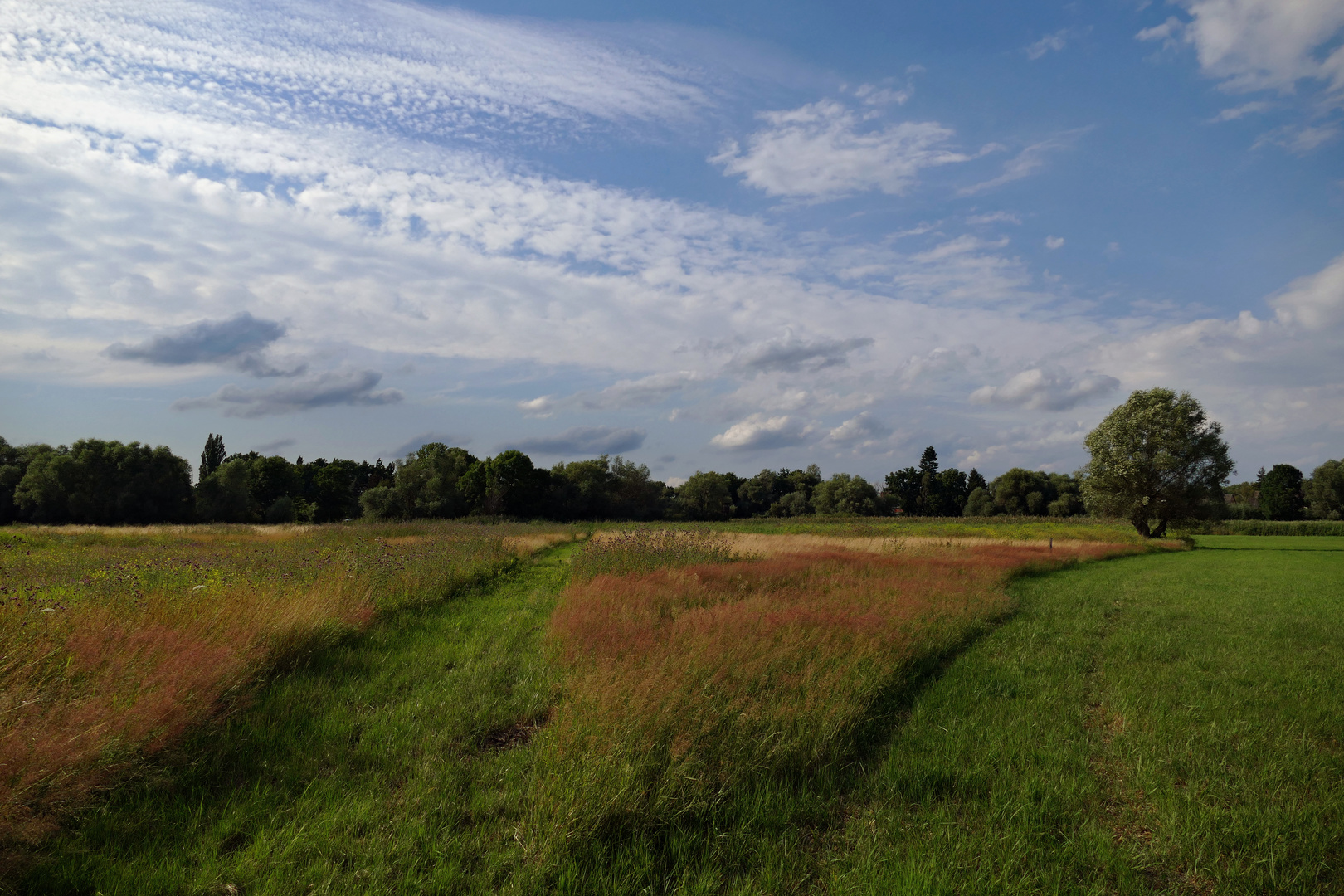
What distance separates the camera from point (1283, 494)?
8444 cm

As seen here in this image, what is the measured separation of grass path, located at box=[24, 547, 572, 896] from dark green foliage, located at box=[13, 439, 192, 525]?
66069 mm

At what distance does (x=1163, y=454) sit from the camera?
1684 inches

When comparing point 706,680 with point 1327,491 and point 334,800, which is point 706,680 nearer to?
point 334,800

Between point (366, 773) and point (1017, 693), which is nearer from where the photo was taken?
point (366, 773)

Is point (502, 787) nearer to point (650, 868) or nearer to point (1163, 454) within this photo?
point (650, 868)

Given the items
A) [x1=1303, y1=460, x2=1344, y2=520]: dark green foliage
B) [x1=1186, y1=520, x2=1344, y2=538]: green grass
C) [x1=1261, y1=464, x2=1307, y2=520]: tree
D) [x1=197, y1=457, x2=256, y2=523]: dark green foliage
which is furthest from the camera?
[x1=1261, y1=464, x2=1307, y2=520]: tree

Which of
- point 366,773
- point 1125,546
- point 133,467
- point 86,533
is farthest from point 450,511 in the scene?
point 366,773

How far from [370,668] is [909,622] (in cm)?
869

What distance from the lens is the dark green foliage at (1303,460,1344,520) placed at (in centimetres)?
7588

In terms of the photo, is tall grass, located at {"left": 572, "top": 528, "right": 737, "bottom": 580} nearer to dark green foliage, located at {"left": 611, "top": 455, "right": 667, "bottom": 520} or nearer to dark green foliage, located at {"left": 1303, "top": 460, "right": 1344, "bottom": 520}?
dark green foliage, located at {"left": 611, "top": 455, "right": 667, "bottom": 520}

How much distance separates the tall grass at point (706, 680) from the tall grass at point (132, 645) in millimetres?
3296

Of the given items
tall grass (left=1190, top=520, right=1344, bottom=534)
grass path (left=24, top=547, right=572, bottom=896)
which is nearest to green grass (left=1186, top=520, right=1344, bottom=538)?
tall grass (left=1190, top=520, right=1344, bottom=534)

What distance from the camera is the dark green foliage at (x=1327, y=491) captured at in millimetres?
75875

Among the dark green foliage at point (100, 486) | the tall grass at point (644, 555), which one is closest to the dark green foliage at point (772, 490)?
the dark green foliage at point (100, 486)
